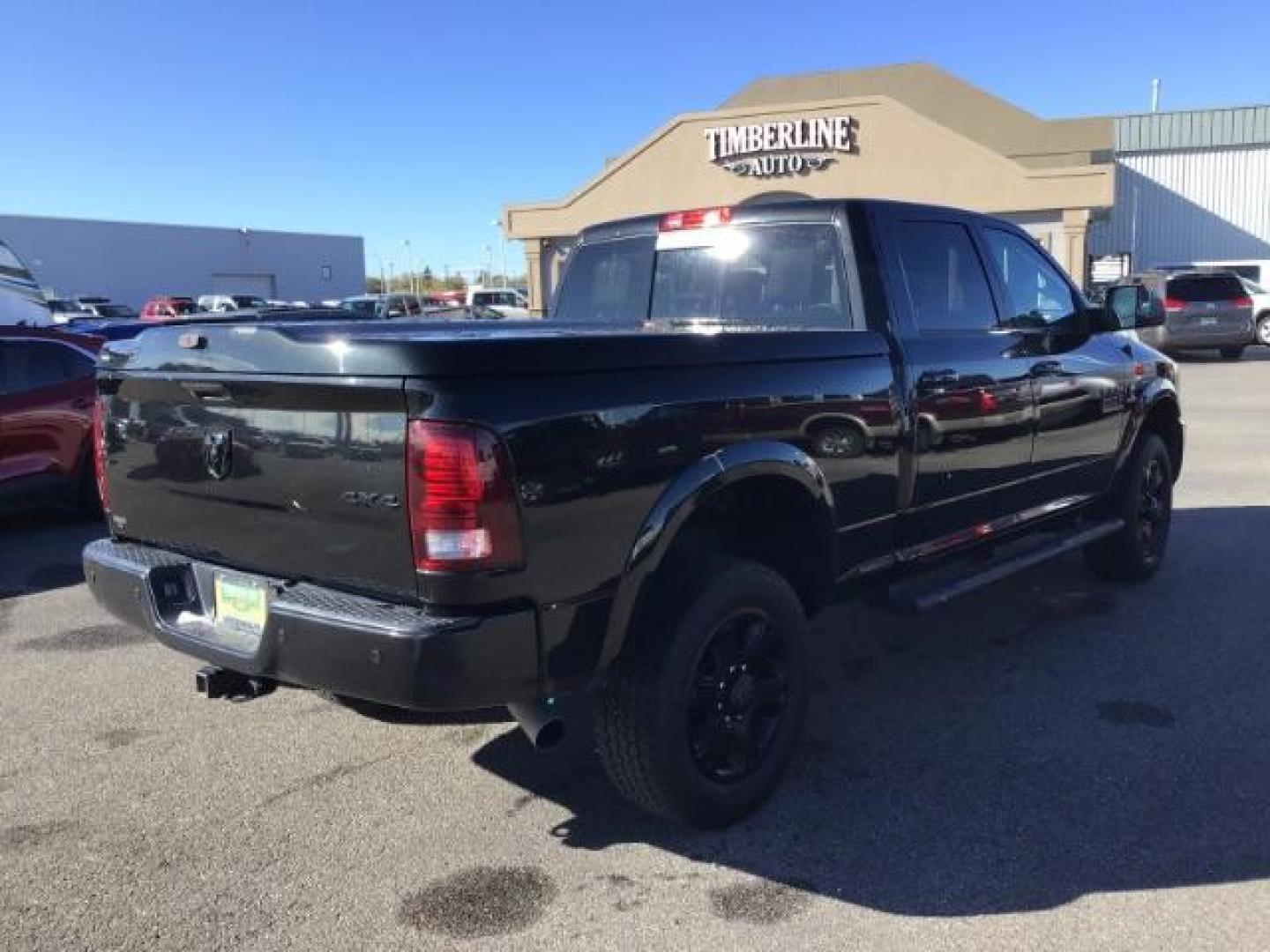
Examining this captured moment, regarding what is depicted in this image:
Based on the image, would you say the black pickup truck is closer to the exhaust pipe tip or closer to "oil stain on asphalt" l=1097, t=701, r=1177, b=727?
the exhaust pipe tip

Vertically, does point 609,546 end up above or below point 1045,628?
above

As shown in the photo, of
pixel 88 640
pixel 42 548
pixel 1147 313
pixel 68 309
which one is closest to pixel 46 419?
pixel 42 548

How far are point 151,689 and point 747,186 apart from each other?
2654 centimetres

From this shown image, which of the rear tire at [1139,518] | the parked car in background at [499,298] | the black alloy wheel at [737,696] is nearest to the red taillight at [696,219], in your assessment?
the black alloy wheel at [737,696]

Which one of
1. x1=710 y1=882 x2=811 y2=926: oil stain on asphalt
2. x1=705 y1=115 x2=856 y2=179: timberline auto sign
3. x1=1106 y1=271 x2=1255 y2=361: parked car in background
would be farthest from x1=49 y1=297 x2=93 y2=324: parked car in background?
x1=710 y1=882 x2=811 y2=926: oil stain on asphalt

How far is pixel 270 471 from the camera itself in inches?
122

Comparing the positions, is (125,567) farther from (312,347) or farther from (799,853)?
(799,853)

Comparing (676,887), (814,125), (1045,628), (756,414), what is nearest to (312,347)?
(756,414)

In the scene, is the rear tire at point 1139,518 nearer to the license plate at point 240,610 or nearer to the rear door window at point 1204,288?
the license plate at point 240,610

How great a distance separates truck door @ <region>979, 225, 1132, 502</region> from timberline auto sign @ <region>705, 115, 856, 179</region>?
23797 mm

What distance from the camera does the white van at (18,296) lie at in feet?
50.2

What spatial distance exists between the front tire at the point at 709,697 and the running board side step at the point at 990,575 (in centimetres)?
66

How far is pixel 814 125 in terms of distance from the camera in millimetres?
28344

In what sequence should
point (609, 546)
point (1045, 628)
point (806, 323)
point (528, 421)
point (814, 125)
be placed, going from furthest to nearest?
point (814, 125)
point (1045, 628)
point (806, 323)
point (609, 546)
point (528, 421)
